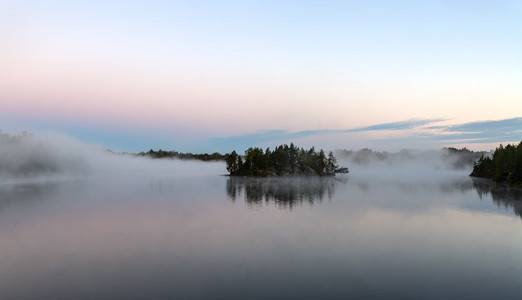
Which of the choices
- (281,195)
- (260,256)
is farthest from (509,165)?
(260,256)

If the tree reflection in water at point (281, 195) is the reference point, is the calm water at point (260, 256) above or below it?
above

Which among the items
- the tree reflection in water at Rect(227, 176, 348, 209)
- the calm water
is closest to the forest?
the tree reflection in water at Rect(227, 176, 348, 209)

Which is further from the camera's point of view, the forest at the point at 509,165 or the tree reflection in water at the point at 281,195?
the forest at the point at 509,165

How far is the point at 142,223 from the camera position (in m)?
61.3

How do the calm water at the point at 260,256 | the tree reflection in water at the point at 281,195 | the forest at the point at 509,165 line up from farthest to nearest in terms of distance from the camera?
the forest at the point at 509,165 < the tree reflection in water at the point at 281,195 < the calm water at the point at 260,256

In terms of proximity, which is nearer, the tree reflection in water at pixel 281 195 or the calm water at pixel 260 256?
the calm water at pixel 260 256

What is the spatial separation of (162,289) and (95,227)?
35.3 m

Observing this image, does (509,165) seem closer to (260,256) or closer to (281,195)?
(281,195)

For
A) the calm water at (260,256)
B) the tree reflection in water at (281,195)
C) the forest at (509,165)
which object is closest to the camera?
the calm water at (260,256)

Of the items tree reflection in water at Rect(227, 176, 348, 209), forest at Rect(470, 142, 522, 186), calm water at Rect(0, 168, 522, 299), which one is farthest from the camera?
forest at Rect(470, 142, 522, 186)

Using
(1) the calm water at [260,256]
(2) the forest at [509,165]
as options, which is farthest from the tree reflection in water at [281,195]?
(2) the forest at [509,165]

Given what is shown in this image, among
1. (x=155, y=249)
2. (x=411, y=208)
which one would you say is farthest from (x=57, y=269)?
(x=411, y=208)

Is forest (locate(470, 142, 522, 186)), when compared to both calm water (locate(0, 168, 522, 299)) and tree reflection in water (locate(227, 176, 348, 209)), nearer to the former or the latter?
tree reflection in water (locate(227, 176, 348, 209))

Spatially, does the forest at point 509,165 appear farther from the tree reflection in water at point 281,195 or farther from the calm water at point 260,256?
the calm water at point 260,256
